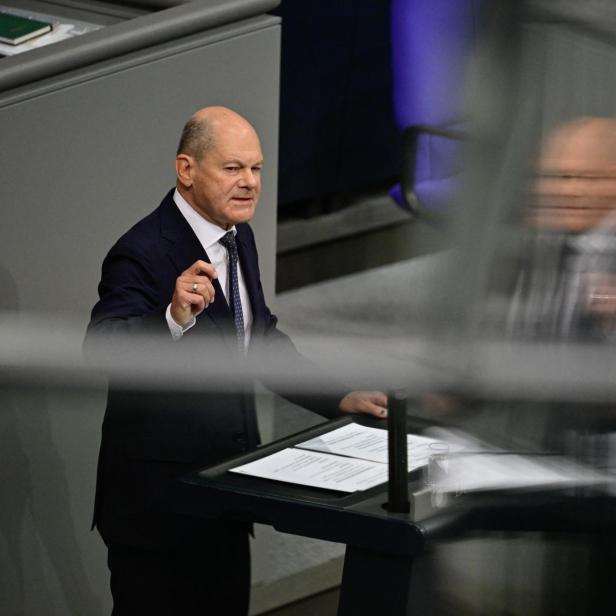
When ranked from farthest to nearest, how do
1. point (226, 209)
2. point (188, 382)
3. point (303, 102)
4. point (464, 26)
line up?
point (303, 102)
point (226, 209)
point (188, 382)
point (464, 26)

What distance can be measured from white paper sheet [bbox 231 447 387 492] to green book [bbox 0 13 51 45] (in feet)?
2.66

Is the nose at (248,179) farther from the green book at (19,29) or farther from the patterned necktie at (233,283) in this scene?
the green book at (19,29)

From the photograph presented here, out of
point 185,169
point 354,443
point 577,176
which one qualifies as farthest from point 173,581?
point 577,176

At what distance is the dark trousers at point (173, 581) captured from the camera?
1.88m

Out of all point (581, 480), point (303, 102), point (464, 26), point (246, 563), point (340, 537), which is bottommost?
point (246, 563)

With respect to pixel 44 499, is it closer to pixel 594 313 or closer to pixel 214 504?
pixel 214 504

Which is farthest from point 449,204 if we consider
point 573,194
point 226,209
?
point 226,209

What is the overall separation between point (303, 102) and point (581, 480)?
3536 millimetres

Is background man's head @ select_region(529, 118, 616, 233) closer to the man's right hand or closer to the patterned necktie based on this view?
the man's right hand

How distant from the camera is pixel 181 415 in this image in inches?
76.6

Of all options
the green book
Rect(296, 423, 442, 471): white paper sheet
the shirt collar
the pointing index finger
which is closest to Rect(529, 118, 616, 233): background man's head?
the pointing index finger

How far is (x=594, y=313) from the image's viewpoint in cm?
40

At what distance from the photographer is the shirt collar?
6.07ft

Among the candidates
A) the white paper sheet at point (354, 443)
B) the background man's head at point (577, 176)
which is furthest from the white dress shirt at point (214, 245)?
the background man's head at point (577, 176)
